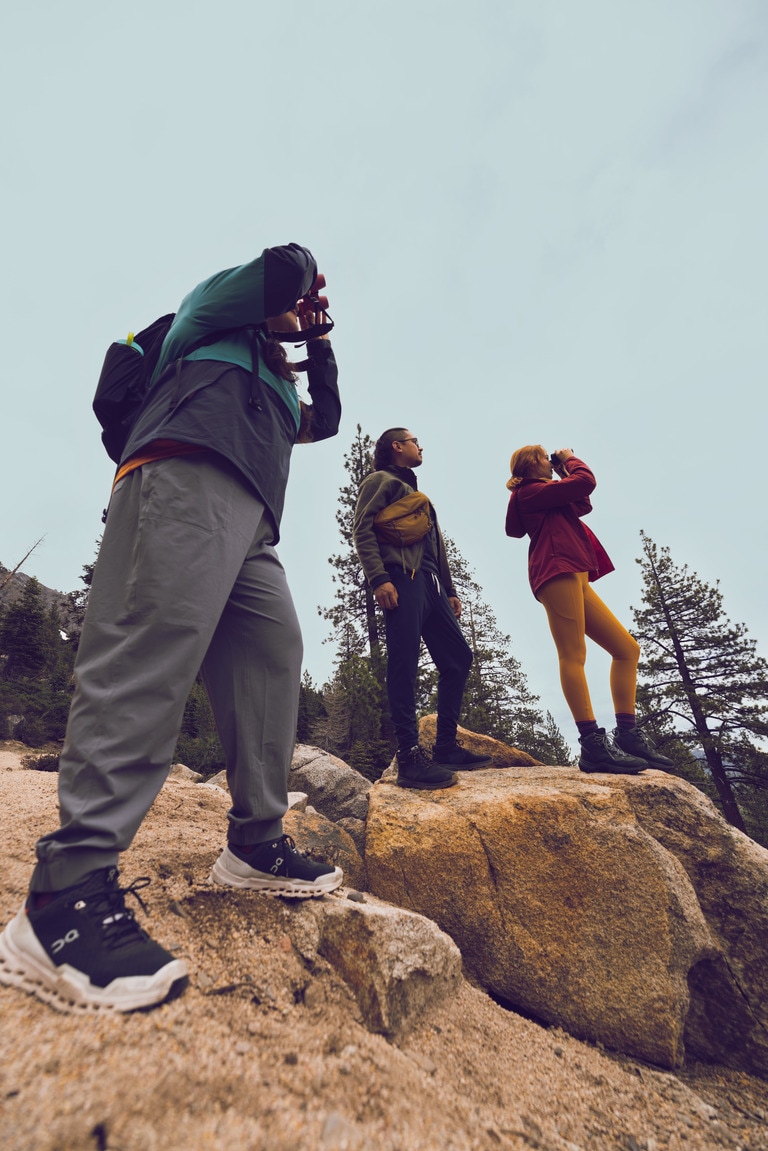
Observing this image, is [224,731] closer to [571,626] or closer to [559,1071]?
[559,1071]

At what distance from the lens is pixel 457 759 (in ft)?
12.8

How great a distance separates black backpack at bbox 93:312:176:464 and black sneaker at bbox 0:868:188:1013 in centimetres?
158

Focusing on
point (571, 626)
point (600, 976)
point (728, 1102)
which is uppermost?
point (571, 626)

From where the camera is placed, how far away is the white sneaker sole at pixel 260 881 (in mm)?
1953

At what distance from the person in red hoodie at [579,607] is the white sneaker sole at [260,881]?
91.3 inches

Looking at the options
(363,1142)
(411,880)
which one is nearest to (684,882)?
(411,880)

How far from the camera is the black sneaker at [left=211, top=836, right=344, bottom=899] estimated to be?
77.0 inches

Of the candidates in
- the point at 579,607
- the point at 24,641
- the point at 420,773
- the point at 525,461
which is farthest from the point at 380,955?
the point at 24,641

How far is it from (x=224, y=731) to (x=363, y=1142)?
125 cm

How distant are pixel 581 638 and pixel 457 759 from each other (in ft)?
4.19

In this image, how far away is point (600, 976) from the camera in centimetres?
244

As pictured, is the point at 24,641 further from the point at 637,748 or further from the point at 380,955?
the point at 380,955

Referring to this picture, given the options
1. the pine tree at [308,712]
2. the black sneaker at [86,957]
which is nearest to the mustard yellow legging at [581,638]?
the black sneaker at [86,957]

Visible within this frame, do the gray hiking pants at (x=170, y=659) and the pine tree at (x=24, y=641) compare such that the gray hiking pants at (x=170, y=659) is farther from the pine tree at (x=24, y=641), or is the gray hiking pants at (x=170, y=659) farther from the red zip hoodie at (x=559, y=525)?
the pine tree at (x=24, y=641)
